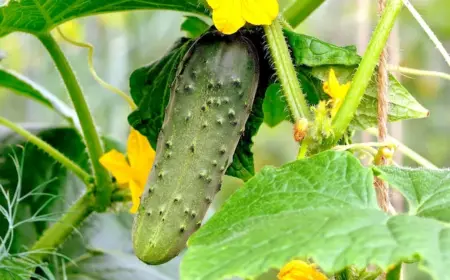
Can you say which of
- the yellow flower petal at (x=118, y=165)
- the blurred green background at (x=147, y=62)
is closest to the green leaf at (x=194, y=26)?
the yellow flower petal at (x=118, y=165)

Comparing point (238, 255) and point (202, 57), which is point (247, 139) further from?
point (238, 255)

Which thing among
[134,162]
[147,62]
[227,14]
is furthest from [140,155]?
[147,62]

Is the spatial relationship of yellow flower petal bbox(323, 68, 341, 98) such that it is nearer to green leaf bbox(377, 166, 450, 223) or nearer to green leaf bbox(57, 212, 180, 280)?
green leaf bbox(377, 166, 450, 223)

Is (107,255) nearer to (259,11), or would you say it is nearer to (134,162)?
(134,162)

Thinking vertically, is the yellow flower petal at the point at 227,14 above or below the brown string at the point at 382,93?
above

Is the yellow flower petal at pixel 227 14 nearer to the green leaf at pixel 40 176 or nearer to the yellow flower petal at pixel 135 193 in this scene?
the yellow flower petal at pixel 135 193
